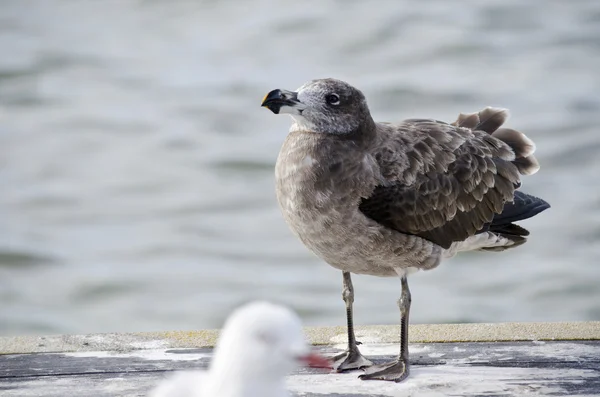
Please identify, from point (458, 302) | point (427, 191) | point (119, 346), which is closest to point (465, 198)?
point (427, 191)

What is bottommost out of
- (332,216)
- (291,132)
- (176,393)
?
(176,393)

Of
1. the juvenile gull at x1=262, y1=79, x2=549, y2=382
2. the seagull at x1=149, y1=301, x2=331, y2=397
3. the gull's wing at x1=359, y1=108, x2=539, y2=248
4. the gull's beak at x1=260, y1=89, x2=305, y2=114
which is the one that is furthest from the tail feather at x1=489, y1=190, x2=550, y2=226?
the seagull at x1=149, y1=301, x2=331, y2=397

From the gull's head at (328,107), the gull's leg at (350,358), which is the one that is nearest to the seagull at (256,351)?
the gull's leg at (350,358)

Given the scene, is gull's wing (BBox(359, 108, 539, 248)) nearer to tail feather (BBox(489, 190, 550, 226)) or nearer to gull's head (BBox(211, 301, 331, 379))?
tail feather (BBox(489, 190, 550, 226))

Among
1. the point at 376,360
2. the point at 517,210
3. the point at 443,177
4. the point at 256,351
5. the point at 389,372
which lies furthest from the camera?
the point at 517,210

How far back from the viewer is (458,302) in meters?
11.0

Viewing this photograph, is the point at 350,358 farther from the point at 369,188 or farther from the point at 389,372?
the point at 369,188

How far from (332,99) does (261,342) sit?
2030 mm

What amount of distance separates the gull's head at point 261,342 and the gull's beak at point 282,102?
1.80 m

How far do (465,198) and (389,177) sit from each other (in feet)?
1.84

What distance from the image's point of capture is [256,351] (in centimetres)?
344

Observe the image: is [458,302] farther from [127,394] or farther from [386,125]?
[127,394]

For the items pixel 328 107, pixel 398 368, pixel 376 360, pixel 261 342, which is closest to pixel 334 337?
pixel 376 360

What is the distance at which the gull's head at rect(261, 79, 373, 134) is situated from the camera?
5242 mm
